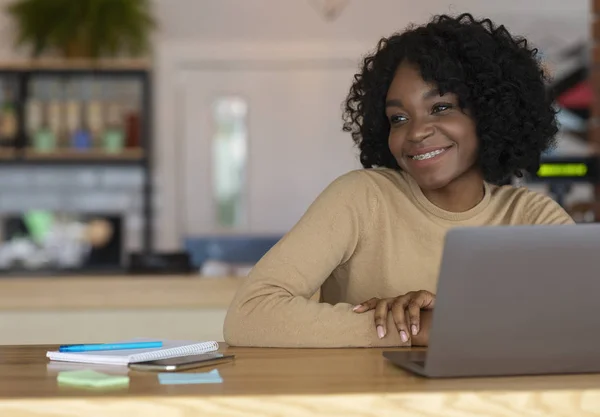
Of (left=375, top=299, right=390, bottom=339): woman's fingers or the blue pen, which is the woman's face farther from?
the blue pen

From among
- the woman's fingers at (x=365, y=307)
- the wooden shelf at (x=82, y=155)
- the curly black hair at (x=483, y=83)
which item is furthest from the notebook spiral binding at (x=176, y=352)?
the wooden shelf at (x=82, y=155)

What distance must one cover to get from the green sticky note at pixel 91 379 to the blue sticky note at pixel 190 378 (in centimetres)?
4

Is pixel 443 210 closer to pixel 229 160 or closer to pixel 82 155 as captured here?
pixel 82 155

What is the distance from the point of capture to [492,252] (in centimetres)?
106

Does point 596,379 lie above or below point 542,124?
below

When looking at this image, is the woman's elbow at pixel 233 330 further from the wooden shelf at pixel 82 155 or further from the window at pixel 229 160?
the window at pixel 229 160

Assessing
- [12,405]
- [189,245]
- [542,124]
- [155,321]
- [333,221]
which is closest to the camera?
[12,405]

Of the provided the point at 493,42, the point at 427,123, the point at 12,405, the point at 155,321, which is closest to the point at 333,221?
the point at 427,123

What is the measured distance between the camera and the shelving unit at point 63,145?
629cm

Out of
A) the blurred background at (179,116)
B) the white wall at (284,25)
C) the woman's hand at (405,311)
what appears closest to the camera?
the woman's hand at (405,311)

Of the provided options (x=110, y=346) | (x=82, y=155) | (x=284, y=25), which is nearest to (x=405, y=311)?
(x=110, y=346)

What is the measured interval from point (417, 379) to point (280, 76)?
5.69 m

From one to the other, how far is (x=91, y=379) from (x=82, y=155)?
538 cm

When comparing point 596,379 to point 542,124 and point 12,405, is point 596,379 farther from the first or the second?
point 542,124
